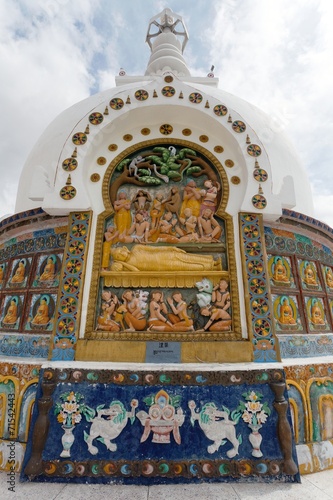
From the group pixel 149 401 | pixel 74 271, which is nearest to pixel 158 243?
pixel 74 271

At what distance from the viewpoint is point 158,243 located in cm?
542

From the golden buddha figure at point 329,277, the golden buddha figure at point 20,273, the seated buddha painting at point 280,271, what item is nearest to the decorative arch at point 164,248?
the seated buddha painting at point 280,271

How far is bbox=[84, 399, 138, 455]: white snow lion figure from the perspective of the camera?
4031 millimetres

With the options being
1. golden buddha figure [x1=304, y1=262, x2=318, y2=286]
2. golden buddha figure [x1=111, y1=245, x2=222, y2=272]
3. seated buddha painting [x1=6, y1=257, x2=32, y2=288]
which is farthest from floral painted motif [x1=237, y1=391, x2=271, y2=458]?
seated buddha painting [x1=6, y1=257, x2=32, y2=288]

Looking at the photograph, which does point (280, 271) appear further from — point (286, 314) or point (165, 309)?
point (165, 309)

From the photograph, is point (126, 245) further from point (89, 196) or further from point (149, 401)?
point (149, 401)

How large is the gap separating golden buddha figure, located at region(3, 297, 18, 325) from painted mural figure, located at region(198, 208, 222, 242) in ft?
13.0

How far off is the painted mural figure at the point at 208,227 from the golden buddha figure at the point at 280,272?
4.39 feet

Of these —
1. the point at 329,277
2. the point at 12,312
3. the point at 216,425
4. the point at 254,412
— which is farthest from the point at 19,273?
the point at 329,277

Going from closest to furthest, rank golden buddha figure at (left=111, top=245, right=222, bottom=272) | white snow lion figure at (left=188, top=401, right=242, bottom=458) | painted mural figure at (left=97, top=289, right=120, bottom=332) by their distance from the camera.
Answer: white snow lion figure at (left=188, top=401, right=242, bottom=458), painted mural figure at (left=97, top=289, right=120, bottom=332), golden buddha figure at (left=111, top=245, right=222, bottom=272)

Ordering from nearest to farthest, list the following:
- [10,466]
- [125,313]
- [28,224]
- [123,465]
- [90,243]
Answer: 1. [123,465]
2. [10,466]
3. [125,313]
4. [90,243]
5. [28,224]

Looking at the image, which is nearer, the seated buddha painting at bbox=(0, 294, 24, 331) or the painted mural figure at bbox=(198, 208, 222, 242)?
the painted mural figure at bbox=(198, 208, 222, 242)

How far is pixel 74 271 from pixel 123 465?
2.95 metres

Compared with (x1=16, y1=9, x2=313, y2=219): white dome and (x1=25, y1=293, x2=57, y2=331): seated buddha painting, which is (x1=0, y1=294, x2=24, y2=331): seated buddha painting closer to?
(x1=25, y1=293, x2=57, y2=331): seated buddha painting
